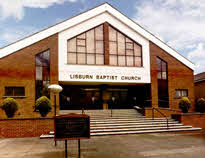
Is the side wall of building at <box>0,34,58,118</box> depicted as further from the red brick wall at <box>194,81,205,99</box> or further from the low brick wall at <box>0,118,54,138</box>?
the red brick wall at <box>194,81,205,99</box>

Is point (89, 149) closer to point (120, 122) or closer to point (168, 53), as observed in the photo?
point (120, 122)

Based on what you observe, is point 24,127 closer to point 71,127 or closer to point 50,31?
point 71,127

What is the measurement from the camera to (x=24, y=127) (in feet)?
37.4

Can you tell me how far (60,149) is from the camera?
793cm

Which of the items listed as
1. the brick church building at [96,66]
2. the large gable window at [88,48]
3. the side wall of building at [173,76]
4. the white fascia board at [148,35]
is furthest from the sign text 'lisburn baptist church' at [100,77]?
the white fascia board at [148,35]

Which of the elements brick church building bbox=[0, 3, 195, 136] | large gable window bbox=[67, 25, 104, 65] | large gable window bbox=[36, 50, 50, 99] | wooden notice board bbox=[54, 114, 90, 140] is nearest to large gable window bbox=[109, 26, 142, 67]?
brick church building bbox=[0, 3, 195, 136]

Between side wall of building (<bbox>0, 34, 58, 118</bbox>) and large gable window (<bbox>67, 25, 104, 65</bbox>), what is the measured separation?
227cm

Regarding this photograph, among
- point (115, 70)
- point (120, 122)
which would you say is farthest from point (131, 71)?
point (120, 122)

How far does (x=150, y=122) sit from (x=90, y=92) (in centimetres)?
846

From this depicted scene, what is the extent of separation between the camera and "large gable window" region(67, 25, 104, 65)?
17.6m

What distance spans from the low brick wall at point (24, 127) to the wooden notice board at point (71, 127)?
5.92 m

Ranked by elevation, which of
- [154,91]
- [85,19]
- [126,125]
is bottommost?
[126,125]

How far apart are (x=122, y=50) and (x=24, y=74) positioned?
9.90 metres

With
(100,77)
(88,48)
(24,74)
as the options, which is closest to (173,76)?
(100,77)
